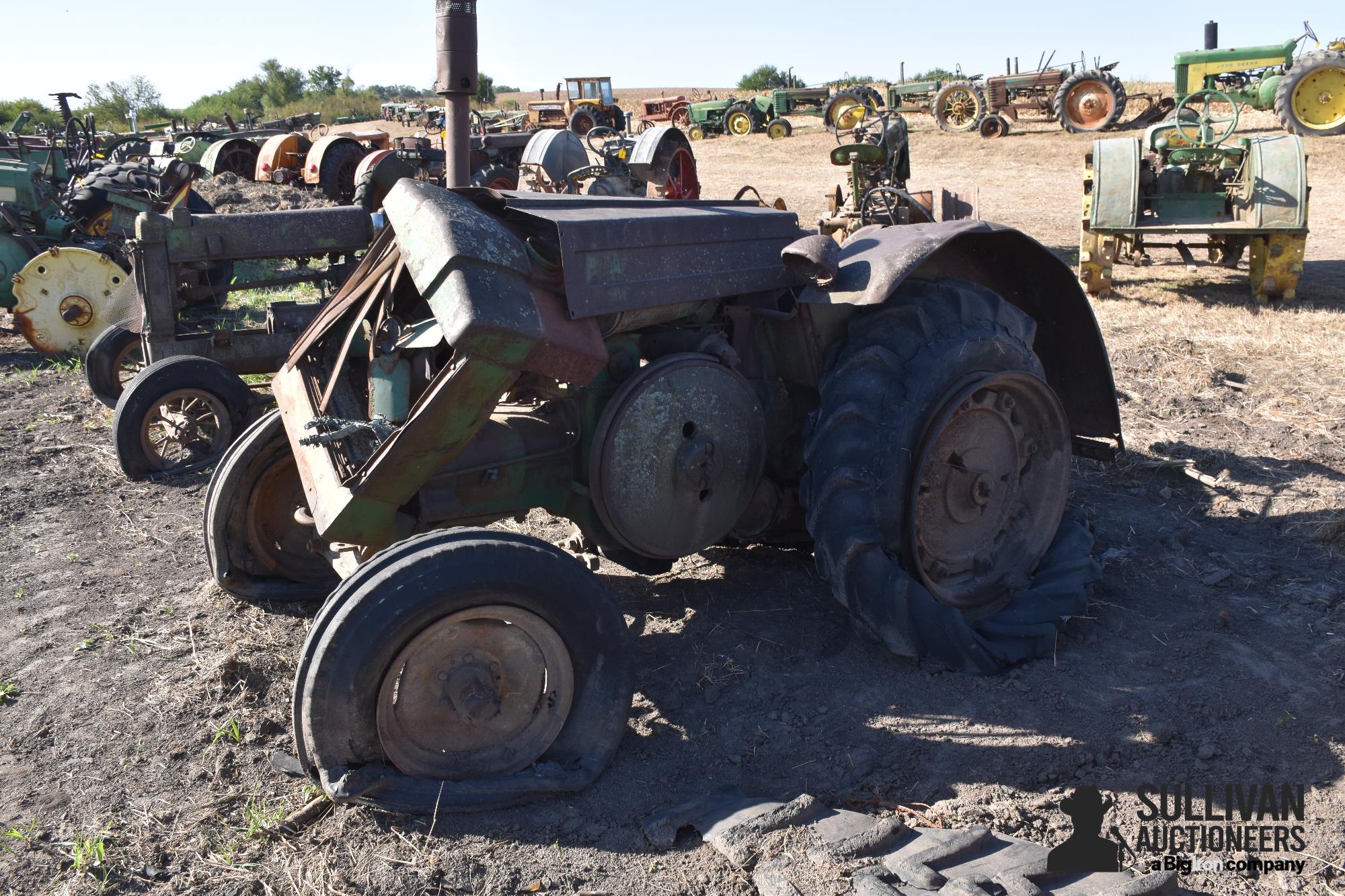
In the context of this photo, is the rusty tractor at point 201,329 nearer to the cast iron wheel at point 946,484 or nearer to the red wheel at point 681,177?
the cast iron wheel at point 946,484

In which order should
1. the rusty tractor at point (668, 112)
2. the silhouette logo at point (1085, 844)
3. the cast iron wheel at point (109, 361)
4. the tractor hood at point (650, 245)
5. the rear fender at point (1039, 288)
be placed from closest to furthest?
the silhouette logo at point (1085, 844)
the tractor hood at point (650, 245)
the rear fender at point (1039, 288)
the cast iron wheel at point (109, 361)
the rusty tractor at point (668, 112)

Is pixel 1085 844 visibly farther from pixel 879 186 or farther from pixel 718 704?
pixel 879 186

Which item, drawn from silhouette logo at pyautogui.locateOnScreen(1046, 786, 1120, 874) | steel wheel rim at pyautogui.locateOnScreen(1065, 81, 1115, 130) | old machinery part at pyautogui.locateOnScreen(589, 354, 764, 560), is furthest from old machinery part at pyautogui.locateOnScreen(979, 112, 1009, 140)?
silhouette logo at pyautogui.locateOnScreen(1046, 786, 1120, 874)

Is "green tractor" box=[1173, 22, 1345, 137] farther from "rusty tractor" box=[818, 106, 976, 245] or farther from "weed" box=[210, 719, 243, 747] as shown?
"weed" box=[210, 719, 243, 747]

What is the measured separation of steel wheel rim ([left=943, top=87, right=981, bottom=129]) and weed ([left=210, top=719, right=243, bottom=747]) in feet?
82.1

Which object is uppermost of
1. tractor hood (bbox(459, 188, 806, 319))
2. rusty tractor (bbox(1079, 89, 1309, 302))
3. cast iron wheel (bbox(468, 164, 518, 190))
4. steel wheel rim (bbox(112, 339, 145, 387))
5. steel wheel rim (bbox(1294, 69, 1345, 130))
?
steel wheel rim (bbox(1294, 69, 1345, 130))

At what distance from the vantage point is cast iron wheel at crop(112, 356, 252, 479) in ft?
18.0

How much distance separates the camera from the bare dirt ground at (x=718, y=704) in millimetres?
2459

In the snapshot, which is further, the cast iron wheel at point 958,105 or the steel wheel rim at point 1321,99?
the cast iron wheel at point 958,105

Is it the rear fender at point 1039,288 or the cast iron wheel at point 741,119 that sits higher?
the cast iron wheel at point 741,119

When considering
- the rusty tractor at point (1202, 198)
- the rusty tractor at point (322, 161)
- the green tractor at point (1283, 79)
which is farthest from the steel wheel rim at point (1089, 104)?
the rusty tractor at point (322, 161)

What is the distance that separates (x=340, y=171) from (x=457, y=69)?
42.5ft

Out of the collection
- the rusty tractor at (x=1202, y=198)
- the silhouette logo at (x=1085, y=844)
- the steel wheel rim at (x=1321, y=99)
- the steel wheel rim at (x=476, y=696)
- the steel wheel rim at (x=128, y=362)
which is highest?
the steel wheel rim at (x=1321, y=99)

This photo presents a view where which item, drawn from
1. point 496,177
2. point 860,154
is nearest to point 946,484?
point 860,154
